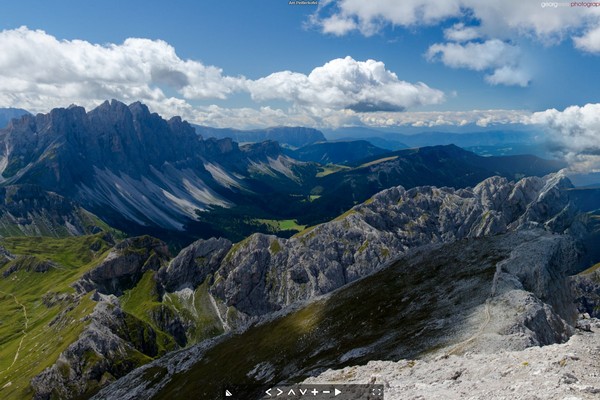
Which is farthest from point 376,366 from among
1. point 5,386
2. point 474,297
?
point 5,386

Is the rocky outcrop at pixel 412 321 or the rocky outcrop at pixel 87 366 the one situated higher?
the rocky outcrop at pixel 412 321

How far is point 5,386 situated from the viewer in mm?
177125

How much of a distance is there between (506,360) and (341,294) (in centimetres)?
7594

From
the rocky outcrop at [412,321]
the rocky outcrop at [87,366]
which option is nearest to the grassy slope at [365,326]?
the rocky outcrop at [412,321]

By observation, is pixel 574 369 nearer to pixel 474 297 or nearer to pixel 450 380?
pixel 450 380

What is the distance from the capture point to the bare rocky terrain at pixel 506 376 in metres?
27.3

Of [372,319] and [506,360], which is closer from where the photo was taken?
[506,360]

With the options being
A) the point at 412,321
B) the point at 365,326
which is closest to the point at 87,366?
the point at 365,326

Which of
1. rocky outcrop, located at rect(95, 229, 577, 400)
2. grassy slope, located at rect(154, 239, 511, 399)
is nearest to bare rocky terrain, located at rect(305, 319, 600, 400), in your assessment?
rocky outcrop, located at rect(95, 229, 577, 400)

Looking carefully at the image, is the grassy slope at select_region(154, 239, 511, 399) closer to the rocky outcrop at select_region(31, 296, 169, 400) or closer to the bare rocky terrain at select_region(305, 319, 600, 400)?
the bare rocky terrain at select_region(305, 319, 600, 400)

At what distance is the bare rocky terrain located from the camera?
89.7 feet

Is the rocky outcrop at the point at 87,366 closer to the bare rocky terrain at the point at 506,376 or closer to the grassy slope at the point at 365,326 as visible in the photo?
the grassy slope at the point at 365,326

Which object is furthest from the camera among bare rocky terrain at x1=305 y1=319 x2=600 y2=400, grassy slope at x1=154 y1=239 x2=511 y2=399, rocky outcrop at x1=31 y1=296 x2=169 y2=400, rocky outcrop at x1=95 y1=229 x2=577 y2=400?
rocky outcrop at x1=31 y1=296 x2=169 y2=400

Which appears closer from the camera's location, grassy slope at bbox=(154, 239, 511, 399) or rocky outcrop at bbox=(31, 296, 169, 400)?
grassy slope at bbox=(154, 239, 511, 399)
